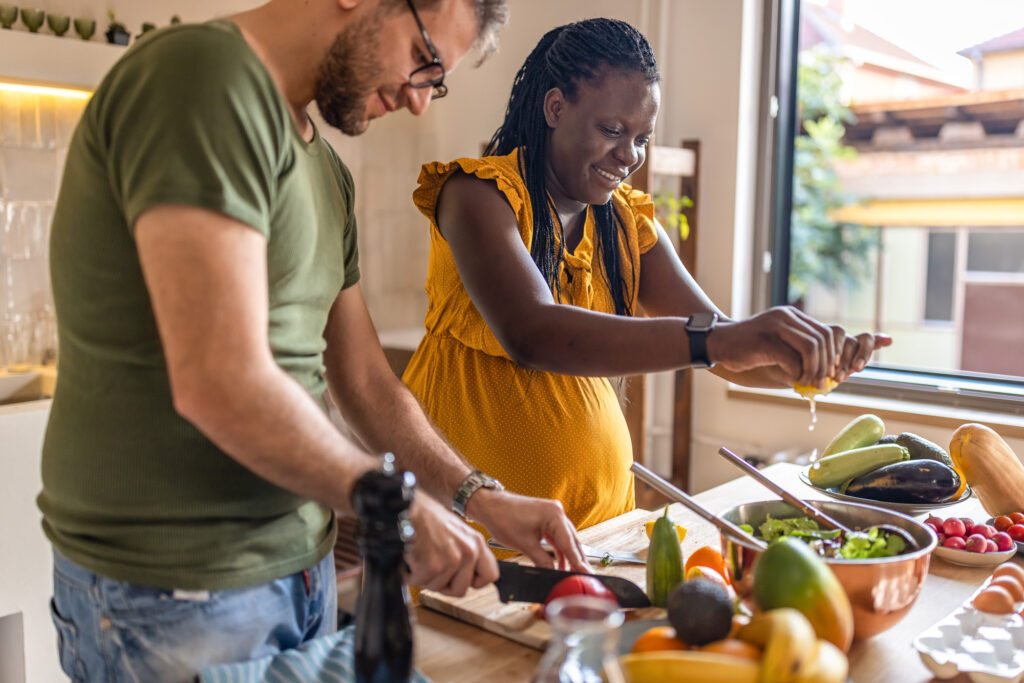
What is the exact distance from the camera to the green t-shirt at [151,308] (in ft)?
2.61

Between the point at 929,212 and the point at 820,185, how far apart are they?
49 centimetres

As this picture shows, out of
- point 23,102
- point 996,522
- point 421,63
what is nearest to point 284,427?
point 421,63

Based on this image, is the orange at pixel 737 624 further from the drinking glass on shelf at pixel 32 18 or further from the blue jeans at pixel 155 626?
the drinking glass on shelf at pixel 32 18

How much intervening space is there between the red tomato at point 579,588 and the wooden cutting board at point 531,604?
39 mm

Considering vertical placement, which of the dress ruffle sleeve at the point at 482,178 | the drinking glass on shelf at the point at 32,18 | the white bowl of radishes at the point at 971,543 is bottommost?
the white bowl of radishes at the point at 971,543

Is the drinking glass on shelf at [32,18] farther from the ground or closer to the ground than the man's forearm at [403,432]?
farther from the ground

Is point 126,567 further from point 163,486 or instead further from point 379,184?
point 379,184

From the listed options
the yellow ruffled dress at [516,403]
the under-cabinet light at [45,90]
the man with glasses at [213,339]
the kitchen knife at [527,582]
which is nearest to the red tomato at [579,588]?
the kitchen knife at [527,582]

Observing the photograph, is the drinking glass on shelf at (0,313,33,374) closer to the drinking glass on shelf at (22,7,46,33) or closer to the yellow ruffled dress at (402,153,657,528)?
the drinking glass on shelf at (22,7,46,33)

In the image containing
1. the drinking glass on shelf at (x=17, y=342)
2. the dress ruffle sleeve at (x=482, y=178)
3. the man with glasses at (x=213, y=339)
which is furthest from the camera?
the drinking glass on shelf at (x=17, y=342)

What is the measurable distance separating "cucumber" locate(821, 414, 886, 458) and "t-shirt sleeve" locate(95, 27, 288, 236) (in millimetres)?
1173

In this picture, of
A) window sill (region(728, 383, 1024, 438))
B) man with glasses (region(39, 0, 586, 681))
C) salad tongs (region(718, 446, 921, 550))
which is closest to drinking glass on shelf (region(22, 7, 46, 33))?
man with glasses (region(39, 0, 586, 681))

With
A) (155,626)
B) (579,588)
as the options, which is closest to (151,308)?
(155,626)

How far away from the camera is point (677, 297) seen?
1.68 meters
